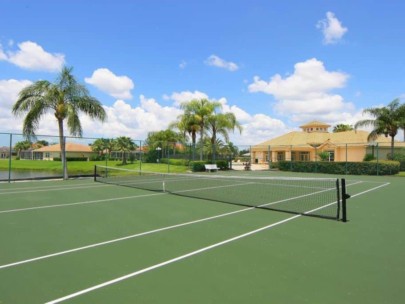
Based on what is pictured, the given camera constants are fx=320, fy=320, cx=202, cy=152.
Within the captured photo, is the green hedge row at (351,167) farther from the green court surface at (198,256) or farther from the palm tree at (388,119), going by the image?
the green court surface at (198,256)

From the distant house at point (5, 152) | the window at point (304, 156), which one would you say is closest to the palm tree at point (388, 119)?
the window at point (304, 156)

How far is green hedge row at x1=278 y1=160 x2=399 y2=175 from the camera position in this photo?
25250 millimetres

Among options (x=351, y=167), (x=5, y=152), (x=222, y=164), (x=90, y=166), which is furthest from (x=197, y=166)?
(x=5, y=152)

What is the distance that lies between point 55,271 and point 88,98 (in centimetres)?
1685

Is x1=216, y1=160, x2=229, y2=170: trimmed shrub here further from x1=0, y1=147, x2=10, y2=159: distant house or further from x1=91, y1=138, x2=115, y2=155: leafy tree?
x1=0, y1=147, x2=10, y2=159: distant house

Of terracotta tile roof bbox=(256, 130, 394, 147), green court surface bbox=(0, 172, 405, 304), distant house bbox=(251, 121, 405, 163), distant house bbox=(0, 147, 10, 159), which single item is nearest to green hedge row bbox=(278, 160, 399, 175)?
distant house bbox=(251, 121, 405, 163)

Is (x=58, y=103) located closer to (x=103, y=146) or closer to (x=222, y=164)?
(x=103, y=146)

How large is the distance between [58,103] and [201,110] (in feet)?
49.2

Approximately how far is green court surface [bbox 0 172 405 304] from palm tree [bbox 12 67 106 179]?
1115 centimetres

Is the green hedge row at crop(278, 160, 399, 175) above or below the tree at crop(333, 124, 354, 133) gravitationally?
below

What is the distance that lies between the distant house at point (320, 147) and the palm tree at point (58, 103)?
71.1ft

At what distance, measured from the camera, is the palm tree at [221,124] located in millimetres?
32094

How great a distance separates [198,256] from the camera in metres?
5.07

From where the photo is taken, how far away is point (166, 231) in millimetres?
6633
